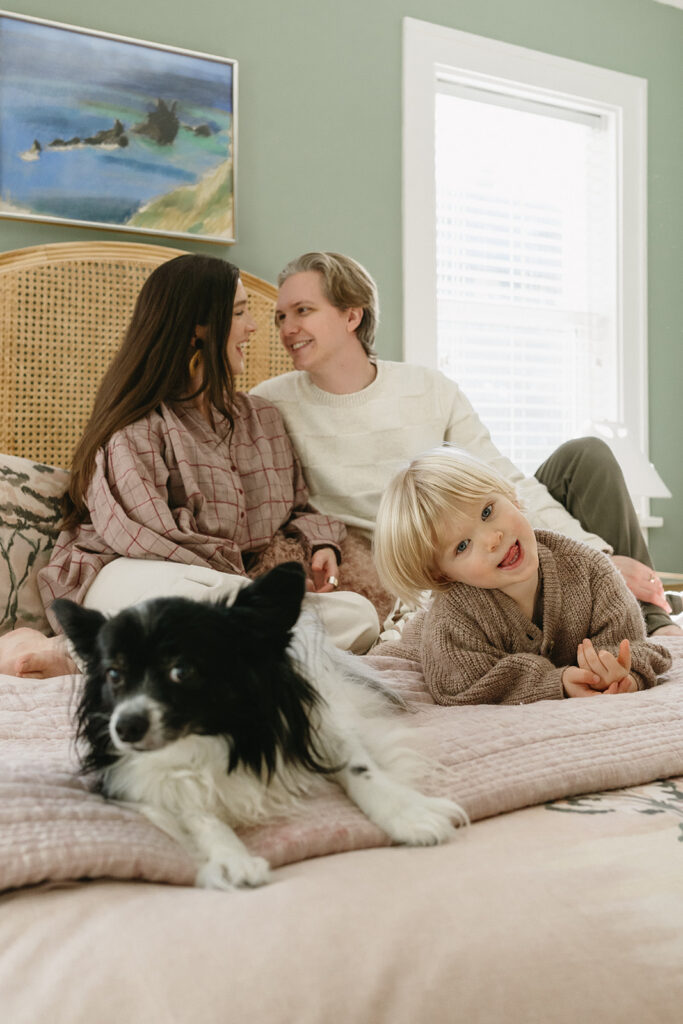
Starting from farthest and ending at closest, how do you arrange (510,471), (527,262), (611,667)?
(527,262) → (510,471) → (611,667)

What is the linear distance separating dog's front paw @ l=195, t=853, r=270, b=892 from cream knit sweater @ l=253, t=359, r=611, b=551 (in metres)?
1.70

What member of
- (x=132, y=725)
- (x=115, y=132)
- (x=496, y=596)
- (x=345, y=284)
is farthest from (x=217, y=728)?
(x=115, y=132)

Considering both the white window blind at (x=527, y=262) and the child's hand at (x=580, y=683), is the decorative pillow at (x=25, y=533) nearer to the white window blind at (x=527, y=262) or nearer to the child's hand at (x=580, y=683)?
the child's hand at (x=580, y=683)

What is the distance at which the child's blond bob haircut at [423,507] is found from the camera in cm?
156

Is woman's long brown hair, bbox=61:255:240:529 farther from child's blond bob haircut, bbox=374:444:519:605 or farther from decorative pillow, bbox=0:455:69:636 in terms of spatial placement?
child's blond bob haircut, bbox=374:444:519:605

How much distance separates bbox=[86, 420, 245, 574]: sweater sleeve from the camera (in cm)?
197

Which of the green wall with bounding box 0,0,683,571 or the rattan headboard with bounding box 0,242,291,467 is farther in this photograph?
the green wall with bounding box 0,0,683,571

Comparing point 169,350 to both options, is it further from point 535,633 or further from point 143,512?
point 535,633

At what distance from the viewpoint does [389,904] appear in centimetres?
71

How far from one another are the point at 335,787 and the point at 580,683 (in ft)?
2.10

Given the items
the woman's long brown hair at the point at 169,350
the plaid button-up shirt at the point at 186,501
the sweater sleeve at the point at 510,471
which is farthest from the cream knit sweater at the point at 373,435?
the woman's long brown hair at the point at 169,350

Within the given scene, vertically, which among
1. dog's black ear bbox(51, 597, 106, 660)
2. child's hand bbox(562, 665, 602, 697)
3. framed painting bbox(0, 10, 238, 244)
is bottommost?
child's hand bbox(562, 665, 602, 697)

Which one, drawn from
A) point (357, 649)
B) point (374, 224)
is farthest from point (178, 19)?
point (357, 649)

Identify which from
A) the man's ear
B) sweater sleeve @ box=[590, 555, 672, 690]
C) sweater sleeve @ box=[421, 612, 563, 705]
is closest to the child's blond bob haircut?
sweater sleeve @ box=[421, 612, 563, 705]
